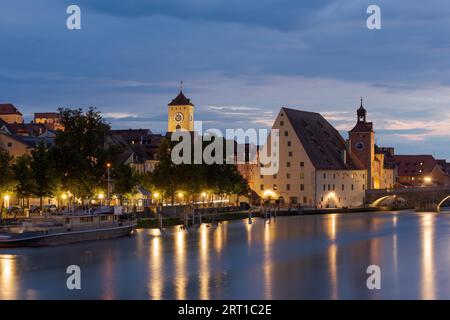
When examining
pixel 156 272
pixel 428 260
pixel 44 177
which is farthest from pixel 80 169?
pixel 428 260

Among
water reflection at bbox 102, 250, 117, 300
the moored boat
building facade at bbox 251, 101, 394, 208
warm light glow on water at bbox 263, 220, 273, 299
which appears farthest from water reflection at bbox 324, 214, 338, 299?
the moored boat

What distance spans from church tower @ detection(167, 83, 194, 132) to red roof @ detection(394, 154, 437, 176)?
4484 cm

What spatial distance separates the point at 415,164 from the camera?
177 m

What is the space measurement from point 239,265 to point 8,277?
47.9 ft

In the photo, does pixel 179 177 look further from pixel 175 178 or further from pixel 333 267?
pixel 333 267

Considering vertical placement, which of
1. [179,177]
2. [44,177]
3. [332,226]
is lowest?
[332,226]

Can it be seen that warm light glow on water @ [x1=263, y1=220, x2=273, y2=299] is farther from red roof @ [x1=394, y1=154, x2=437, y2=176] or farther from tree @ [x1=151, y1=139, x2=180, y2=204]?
red roof @ [x1=394, y1=154, x2=437, y2=176]

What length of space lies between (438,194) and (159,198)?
47.4 m

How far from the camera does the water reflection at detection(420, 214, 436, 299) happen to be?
43.2 metres

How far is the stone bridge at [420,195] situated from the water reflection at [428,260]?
3037 centimetres

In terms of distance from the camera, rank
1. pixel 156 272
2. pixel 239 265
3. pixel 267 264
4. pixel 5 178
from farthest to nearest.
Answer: pixel 5 178, pixel 267 264, pixel 239 265, pixel 156 272
